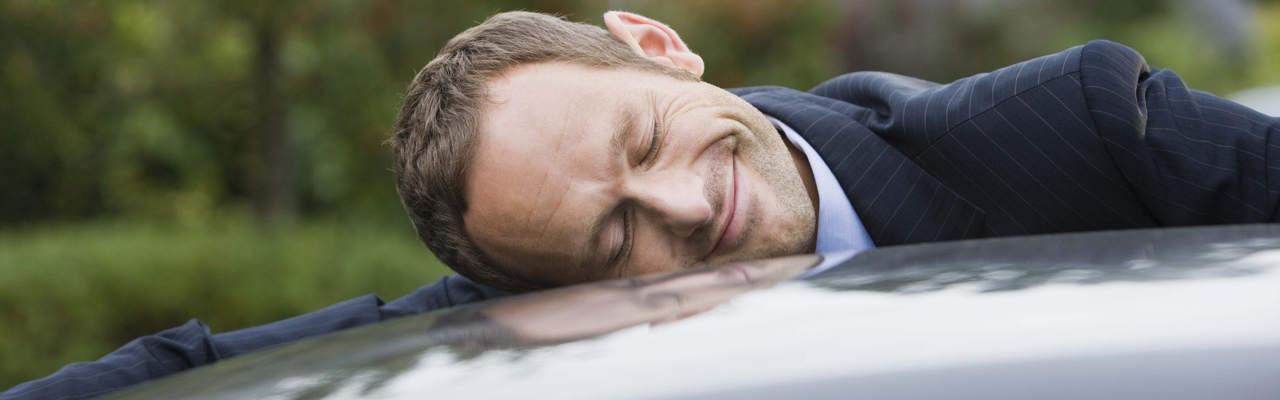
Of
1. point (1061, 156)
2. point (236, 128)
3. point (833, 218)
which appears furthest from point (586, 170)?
point (236, 128)

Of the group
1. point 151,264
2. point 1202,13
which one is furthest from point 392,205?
point 1202,13

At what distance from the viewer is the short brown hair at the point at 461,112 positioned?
7.98 feet

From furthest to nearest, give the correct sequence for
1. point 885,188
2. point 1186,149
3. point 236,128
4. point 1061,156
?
point 236,128, point 885,188, point 1061,156, point 1186,149

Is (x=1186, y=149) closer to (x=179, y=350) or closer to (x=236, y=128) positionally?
(x=179, y=350)

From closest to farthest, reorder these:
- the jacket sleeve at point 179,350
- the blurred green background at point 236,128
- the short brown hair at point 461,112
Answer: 1. the jacket sleeve at point 179,350
2. the short brown hair at point 461,112
3. the blurred green background at point 236,128

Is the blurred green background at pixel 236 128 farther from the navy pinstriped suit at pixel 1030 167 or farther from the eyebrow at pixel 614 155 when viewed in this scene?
the navy pinstriped suit at pixel 1030 167

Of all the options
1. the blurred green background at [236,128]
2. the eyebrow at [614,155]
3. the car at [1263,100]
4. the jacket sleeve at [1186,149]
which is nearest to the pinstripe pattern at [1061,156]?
the jacket sleeve at [1186,149]

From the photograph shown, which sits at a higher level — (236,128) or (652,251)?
(236,128)

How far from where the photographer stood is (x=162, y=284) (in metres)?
5.38

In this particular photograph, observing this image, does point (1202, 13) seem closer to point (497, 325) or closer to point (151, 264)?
point (151, 264)

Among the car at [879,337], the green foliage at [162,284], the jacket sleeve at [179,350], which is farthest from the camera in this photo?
the green foliage at [162,284]

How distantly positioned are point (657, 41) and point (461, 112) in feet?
2.54

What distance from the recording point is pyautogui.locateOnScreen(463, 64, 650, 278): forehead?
7.38ft

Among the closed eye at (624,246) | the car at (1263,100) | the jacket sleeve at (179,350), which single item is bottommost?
the jacket sleeve at (179,350)
